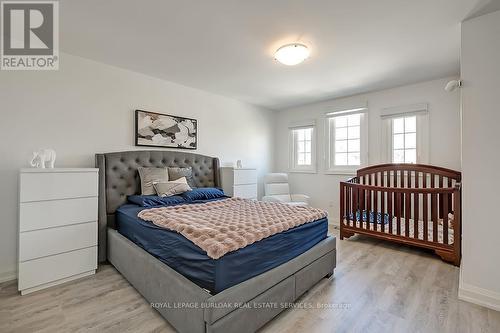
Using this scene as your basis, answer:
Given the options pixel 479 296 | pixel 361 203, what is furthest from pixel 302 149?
pixel 479 296

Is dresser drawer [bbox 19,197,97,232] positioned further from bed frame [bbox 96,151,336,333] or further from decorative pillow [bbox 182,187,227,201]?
decorative pillow [bbox 182,187,227,201]

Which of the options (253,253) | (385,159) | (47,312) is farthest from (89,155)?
(385,159)

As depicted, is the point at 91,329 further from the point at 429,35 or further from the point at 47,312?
the point at 429,35

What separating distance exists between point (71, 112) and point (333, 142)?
4.17m

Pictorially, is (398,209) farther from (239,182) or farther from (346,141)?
(239,182)

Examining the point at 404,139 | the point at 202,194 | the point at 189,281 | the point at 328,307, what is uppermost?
the point at 404,139

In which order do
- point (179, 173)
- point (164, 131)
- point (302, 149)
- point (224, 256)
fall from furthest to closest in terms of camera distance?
point (302, 149)
point (164, 131)
point (179, 173)
point (224, 256)

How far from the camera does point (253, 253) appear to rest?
1505 mm

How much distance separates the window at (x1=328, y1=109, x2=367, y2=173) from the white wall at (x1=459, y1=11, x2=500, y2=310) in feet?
6.73

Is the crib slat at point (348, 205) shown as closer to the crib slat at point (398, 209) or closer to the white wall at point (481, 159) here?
the crib slat at point (398, 209)

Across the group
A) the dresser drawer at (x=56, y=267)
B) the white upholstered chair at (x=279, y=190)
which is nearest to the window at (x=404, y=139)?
the white upholstered chair at (x=279, y=190)

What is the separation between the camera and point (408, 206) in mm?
2924

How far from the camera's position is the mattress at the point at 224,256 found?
1.35 m

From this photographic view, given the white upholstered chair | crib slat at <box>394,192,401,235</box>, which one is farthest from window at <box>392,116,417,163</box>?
the white upholstered chair
